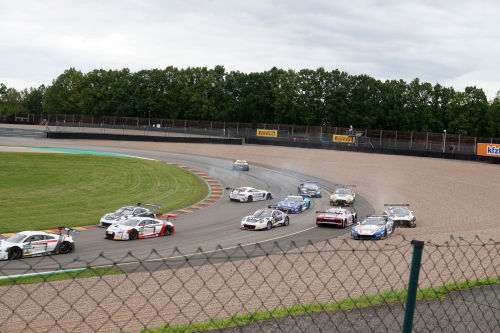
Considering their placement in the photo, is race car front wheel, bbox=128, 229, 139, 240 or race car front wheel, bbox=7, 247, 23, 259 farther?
race car front wheel, bbox=128, 229, 139, 240

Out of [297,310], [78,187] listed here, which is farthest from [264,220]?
[297,310]

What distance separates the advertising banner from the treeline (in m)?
35.8

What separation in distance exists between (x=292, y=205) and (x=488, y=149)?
39745mm

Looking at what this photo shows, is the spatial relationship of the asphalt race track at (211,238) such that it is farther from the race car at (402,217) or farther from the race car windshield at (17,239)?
the race car at (402,217)

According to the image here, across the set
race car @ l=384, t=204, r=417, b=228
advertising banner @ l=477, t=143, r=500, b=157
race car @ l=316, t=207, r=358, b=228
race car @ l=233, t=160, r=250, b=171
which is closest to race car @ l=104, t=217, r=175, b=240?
race car @ l=316, t=207, r=358, b=228

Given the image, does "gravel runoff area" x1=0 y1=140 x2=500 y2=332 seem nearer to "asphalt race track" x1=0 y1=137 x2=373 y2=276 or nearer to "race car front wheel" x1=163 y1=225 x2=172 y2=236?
"asphalt race track" x1=0 y1=137 x2=373 y2=276

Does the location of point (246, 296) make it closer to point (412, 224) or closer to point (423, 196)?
point (412, 224)

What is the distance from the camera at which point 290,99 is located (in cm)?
10181

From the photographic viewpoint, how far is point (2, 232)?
71.5 feet

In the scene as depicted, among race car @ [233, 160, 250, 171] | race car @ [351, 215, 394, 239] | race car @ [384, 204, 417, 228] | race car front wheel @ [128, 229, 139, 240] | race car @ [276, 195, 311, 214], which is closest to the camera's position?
race car front wheel @ [128, 229, 139, 240]

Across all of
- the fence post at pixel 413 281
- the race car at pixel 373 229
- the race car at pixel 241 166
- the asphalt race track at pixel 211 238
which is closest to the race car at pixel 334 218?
the asphalt race track at pixel 211 238

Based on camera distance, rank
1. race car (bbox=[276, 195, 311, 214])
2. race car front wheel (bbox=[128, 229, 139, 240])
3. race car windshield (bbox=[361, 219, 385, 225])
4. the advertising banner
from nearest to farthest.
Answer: race car front wheel (bbox=[128, 229, 139, 240])
race car windshield (bbox=[361, 219, 385, 225])
race car (bbox=[276, 195, 311, 214])
the advertising banner

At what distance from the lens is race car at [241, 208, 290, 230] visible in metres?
24.3

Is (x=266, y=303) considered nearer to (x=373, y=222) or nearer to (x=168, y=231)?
(x=168, y=231)
